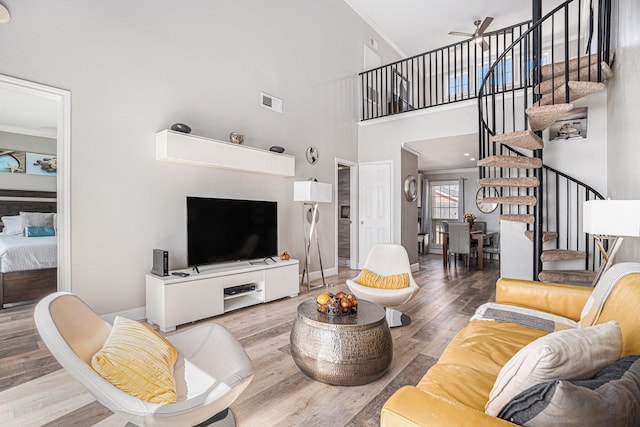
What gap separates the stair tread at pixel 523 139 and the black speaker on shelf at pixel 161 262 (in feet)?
13.2

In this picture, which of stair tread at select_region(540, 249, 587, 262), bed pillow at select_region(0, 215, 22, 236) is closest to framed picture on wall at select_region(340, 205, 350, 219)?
stair tread at select_region(540, 249, 587, 262)

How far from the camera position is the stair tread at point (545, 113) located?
334cm

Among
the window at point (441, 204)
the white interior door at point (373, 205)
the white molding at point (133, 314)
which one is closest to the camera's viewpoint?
the white molding at point (133, 314)

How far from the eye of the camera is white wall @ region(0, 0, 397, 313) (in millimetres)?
2930

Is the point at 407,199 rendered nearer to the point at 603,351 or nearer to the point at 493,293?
the point at 493,293

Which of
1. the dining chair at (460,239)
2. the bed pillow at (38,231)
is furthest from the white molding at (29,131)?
the dining chair at (460,239)

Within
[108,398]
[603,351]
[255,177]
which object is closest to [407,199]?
[255,177]

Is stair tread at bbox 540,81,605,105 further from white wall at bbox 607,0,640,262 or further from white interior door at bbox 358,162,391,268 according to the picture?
white interior door at bbox 358,162,391,268

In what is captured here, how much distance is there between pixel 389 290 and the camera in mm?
3264

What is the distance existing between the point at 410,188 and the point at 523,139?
2787 mm

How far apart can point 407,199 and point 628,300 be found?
16.2 ft

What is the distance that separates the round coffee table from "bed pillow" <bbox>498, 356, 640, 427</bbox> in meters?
1.16

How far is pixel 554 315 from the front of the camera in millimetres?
2211

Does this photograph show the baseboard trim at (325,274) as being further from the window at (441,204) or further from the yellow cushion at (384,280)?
the window at (441,204)
